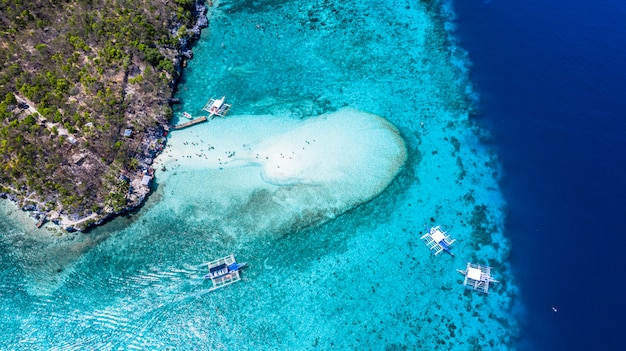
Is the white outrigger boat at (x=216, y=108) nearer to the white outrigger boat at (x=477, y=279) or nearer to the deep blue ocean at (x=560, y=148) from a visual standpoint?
the white outrigger boat at (x=477, y=279)

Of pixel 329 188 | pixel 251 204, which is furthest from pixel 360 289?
pixel 251 204

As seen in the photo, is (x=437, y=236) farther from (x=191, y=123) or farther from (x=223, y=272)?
(x=191, y=123)

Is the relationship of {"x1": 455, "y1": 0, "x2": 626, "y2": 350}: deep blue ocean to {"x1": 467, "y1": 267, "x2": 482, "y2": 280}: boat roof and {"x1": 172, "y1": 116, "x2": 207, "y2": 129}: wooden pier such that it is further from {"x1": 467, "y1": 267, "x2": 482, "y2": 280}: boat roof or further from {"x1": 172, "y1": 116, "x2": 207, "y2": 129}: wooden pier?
{"x1": 172, "y1": 116, "x2": 207, "y2": 129}: wooden pier

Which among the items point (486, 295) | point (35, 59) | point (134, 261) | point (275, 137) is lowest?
point (486, 295)

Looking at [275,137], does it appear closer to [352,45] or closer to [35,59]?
[352,45]

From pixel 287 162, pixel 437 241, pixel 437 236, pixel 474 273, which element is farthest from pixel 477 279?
pixel 287 162

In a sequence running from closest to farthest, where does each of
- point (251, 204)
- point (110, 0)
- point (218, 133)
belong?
point (251, 204), point (218, 133), point (110, 0)
